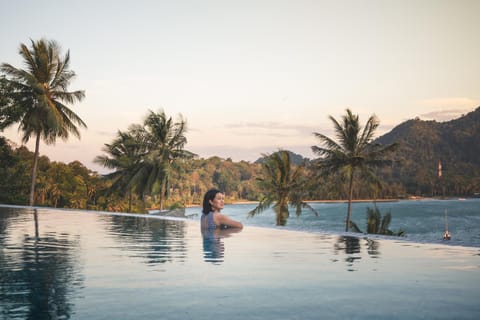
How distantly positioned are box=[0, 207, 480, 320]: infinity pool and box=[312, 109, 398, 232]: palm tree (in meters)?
21.3

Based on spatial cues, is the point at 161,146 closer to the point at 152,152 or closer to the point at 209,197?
the point at 152,152

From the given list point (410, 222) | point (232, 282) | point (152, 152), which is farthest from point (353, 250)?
point (410, 222)

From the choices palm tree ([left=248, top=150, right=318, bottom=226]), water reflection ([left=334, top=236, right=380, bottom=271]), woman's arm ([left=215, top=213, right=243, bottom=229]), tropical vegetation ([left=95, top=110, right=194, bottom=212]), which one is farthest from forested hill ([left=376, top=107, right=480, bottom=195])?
water reflection ([left=334, top=236, right=380, bottom=271])

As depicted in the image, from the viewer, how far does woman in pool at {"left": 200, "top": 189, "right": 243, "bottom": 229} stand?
35.3 feet

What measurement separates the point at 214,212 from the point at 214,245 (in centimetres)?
269

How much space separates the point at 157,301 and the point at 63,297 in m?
0.86

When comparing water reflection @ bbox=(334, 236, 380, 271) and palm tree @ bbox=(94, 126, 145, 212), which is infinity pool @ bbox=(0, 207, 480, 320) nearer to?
water reflection @ bbox=(334, 236, 380, 271)

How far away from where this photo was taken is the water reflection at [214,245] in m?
6.80

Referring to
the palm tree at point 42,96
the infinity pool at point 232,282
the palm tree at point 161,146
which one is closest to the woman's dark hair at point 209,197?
the infinity pool at point 232,282

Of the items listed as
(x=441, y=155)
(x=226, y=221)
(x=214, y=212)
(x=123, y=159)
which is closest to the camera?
(x=214, y=212)

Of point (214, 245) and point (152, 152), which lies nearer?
point (214, 245)

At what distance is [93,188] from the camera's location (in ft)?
183

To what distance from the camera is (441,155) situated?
159m

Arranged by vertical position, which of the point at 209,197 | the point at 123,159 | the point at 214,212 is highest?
the point at 123,159
